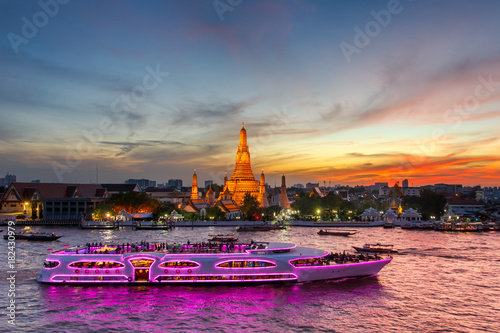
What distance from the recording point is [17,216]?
89.4m

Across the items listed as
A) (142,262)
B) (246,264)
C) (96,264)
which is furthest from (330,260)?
(96,264)

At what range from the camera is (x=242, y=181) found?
358 ft

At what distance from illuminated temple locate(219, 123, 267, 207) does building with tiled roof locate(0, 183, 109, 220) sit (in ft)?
102

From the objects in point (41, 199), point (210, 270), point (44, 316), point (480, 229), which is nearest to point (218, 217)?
point (41, 199)

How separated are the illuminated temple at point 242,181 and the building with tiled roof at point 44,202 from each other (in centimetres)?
3110

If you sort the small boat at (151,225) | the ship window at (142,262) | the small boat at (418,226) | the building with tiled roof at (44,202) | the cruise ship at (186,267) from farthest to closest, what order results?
the building with tiled roof at (44,202)
the small boat at (418,226)
the small boat at (151,225)
the ship window at (142,262)
the cruise ship at (186,267)

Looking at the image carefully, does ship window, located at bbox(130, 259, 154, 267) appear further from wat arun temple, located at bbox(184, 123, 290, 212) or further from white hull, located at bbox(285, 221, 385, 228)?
wat arun temple, located at bbox(184, 123, 290, 212)

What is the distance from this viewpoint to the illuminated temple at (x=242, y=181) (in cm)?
10700

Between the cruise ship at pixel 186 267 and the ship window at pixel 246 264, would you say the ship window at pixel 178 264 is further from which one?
the ship window at pixel 246 264

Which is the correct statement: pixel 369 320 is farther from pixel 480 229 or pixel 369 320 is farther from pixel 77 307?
pixel 480 229

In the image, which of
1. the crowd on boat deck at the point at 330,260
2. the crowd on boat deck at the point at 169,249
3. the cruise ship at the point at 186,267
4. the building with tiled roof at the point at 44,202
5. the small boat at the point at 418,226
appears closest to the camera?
the cruise ship at the point at 186,267

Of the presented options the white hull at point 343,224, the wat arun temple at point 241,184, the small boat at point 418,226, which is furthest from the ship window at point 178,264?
the wat arun temple at point 241,184

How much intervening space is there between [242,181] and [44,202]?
45.7 metres

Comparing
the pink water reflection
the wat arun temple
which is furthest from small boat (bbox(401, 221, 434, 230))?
the pink water reflection
